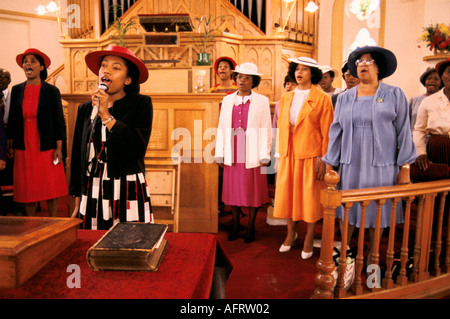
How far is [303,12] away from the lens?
9.91 meters

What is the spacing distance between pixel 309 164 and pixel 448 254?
1.18 metres

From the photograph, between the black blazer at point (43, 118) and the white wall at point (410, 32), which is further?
the white wall at point (410, 32)

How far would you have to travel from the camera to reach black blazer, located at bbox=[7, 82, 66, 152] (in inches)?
126

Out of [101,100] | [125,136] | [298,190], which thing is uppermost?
[101,100]

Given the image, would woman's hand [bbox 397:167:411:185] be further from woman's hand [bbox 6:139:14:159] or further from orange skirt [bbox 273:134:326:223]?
woman's hand [bbox 6:139:14:159]

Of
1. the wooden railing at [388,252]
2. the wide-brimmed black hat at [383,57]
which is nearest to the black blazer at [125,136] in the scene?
the wooden railing at [388,252]

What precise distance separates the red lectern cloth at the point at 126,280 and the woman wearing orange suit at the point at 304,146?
204cm

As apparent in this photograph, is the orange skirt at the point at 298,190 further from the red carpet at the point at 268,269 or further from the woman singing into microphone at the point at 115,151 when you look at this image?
the woman singing into microphone at the point at 115,151

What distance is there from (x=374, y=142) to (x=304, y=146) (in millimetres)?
662

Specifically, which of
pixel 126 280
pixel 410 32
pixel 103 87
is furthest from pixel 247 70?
pixel 410 32

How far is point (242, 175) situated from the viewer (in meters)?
3.39

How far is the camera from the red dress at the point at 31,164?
321 cm

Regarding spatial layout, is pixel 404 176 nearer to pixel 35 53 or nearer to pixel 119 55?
pixel 119 55

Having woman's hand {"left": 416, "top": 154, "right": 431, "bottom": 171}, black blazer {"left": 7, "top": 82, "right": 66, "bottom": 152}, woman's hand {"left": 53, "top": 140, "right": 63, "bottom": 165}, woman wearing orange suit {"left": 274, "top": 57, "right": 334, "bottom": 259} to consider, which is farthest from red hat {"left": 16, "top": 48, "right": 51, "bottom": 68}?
woman's hand {"left": 416, "top": 154, "right": 431, "bottom": 171}
